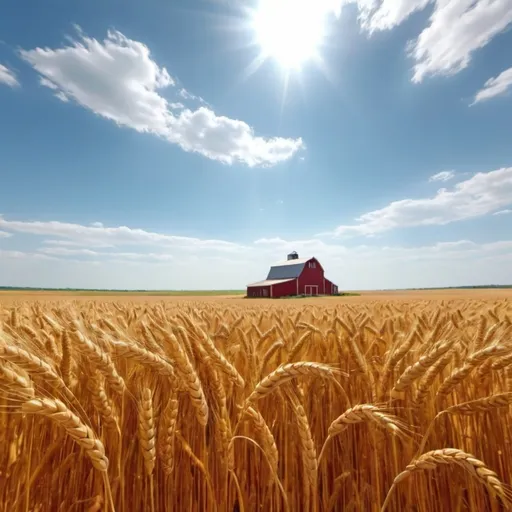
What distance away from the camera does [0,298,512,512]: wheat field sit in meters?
1.36

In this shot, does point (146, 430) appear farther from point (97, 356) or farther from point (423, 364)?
point (423, 364)

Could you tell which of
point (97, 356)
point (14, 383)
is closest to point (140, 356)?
point (97, 356)

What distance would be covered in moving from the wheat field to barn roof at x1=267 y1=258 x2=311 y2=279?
4788 centimetres

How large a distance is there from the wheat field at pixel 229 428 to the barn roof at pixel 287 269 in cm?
4788

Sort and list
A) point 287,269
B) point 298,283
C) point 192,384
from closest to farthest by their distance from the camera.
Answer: point 192,384 → point 298,283 → point 287,269

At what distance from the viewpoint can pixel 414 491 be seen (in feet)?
5.79

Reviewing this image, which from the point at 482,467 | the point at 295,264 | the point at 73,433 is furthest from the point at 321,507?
the point at 295,264

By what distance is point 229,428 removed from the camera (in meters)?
1.46

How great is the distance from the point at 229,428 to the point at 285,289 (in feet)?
154

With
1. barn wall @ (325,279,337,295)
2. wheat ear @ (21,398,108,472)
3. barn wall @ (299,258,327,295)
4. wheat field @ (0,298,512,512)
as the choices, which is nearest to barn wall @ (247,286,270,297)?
barn wall @ (299,258,327,295)

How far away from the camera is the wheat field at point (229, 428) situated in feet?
4.48

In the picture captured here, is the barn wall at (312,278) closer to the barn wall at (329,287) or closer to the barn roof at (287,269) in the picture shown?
the barn roof at (287,269)

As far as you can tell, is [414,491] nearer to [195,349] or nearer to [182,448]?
[182,448]

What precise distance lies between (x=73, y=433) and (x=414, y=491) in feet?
5.63
